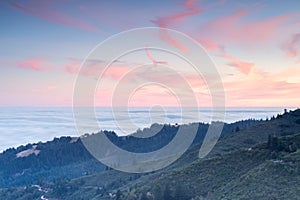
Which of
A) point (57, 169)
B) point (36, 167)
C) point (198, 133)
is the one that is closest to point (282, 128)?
point (198, 133)

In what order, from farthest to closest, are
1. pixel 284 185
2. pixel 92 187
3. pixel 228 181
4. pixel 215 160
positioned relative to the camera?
pixel 92 187, pixel 215 160, pixel 228 181, pixel 284 185

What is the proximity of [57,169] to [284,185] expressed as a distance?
16124cm

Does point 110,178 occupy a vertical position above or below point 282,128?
below

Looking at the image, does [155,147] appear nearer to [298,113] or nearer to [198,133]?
[198,133]

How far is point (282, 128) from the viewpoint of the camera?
93.9m

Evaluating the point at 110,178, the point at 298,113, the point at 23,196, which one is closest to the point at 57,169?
the point at 23,196

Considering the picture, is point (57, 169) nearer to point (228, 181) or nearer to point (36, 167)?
point (36, 167)

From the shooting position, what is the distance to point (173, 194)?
180 ft

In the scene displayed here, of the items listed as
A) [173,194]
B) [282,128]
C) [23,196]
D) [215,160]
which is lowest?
[23,196]

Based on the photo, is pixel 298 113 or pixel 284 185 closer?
pixel 284 185

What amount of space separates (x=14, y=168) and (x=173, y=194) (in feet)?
537

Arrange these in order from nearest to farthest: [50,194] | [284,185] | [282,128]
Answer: [284,185] → [282,128] → [50,194]

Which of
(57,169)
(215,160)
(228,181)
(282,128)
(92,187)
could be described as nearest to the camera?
(228,181)

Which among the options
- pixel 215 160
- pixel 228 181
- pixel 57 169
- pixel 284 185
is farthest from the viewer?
pixel 57 169
